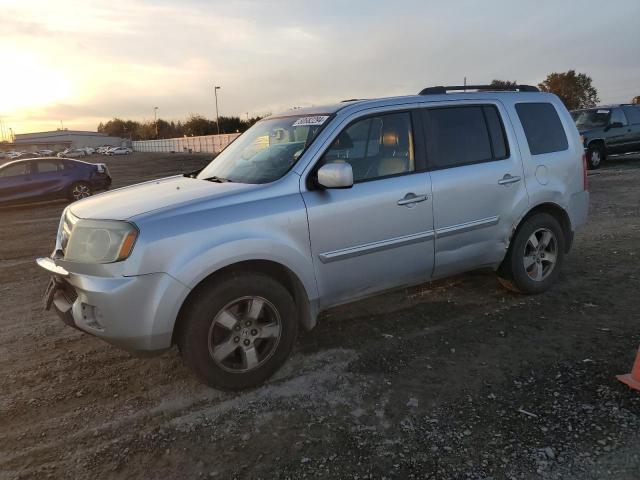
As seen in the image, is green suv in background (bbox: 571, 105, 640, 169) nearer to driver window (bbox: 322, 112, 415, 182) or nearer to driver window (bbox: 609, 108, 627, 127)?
driver window (bbox: 609, 108, 627, 127)

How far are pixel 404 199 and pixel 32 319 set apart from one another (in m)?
3.72

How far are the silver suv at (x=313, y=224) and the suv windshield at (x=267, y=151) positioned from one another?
0.02 metres

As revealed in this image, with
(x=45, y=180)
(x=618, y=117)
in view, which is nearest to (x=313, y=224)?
(x=45, y=180)

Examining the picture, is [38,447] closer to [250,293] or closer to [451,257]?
[250,293]

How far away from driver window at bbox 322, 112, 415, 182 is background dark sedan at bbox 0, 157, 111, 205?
1239 cm

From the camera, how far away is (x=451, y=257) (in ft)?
14.0

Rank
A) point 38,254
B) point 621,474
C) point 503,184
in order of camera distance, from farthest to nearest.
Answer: point 38,254 → point 503,184 → point 621,474

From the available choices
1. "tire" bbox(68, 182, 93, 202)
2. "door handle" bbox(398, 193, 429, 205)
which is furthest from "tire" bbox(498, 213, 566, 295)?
"tire" bbox(68, 182, 93, 202)

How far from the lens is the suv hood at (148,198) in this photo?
3.27m

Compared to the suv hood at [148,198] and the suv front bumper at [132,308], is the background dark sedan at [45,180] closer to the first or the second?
the suv hood at [148,198]

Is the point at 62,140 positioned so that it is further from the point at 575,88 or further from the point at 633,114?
the point at 633,114

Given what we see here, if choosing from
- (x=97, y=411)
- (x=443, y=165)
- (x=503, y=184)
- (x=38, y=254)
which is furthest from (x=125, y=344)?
(x=38, y=254)

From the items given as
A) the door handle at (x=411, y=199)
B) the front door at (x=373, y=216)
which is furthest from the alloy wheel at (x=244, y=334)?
the door handle at (x=411, y=199)

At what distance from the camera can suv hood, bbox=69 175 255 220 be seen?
327 cm
